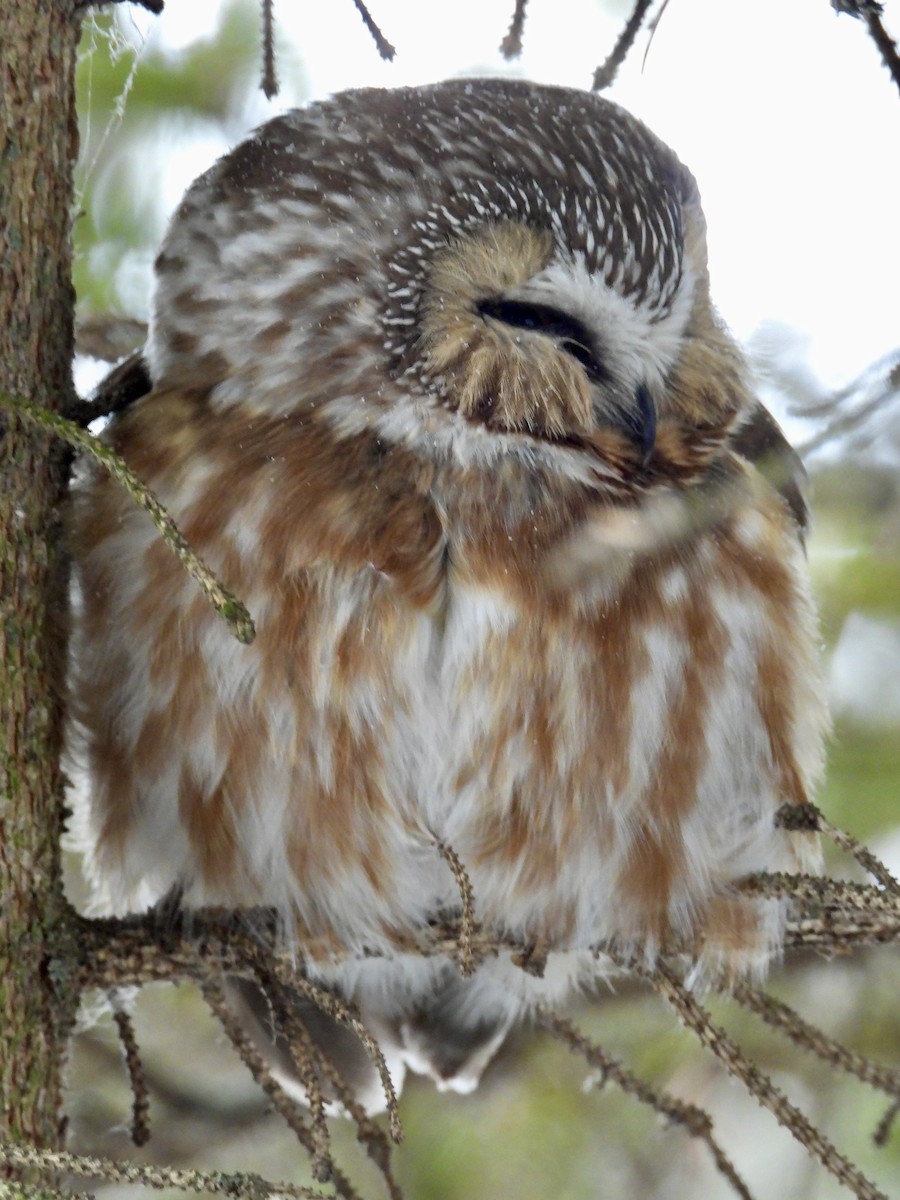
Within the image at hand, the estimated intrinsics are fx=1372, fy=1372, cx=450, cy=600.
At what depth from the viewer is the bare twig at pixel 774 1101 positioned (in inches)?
54.1

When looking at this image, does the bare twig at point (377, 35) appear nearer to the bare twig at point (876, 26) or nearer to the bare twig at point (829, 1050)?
the bare twig at point (876, 26)

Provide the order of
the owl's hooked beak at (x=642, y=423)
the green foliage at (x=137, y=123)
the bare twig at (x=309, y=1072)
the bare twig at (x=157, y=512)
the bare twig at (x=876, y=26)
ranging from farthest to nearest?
the green foliage at (x=137, y=123) < the owl's hooked beak at (x=642, y=423) < the bare twig at (x=309, y=1072) < the bare twig at (x=876, y=26) < the bare twig at (x=157, y=512)

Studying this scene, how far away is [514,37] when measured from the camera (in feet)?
5.47

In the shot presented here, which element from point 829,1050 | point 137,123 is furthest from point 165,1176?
Result: point 137,123

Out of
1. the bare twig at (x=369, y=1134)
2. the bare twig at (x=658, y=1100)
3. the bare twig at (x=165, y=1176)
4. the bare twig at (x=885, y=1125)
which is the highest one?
the bare twig at (x=165, y=1176)

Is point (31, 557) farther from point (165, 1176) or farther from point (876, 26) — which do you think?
point (876, 26)

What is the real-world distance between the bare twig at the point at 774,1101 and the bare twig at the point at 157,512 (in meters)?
0.68

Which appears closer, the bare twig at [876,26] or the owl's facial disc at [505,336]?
the bare twig at [876,26]

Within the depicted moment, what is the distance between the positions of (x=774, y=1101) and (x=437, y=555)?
0.69m

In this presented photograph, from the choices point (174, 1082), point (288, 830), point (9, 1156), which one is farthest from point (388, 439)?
point (174, 1082)

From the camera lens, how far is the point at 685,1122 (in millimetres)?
1694

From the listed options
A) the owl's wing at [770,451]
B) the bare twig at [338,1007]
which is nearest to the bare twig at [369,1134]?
the bare twig at [338,1007]

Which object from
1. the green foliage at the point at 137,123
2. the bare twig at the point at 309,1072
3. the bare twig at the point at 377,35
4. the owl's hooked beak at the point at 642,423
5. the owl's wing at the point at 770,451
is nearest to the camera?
the bare twig at the point at 309,1072

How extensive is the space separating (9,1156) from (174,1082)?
1.75 metres
